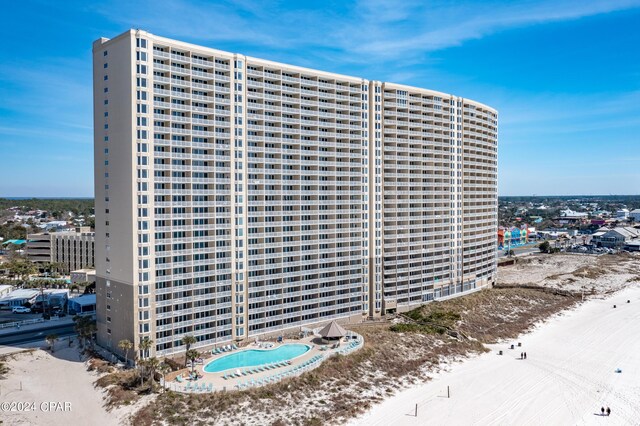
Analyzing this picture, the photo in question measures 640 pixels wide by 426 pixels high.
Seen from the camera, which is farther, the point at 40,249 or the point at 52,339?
the point at 40,249

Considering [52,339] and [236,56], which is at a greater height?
[236,56]

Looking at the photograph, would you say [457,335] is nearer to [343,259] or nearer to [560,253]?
[343,259]

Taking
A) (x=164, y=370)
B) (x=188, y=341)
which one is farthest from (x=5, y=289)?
(x=164, y=370)

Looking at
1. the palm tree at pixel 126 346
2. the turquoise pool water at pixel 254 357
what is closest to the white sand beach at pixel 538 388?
the turquoise pool water at pixel 254 357

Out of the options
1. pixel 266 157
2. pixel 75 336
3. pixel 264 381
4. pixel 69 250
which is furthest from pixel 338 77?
pixel 69 250

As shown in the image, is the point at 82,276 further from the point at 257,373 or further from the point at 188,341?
the point at 257,373

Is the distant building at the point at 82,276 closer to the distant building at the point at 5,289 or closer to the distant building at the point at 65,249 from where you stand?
the distant building at the point at 5,289

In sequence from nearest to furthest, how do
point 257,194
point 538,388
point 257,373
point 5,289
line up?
point 257,373
point 538,388
point 257,194
point 5,289
